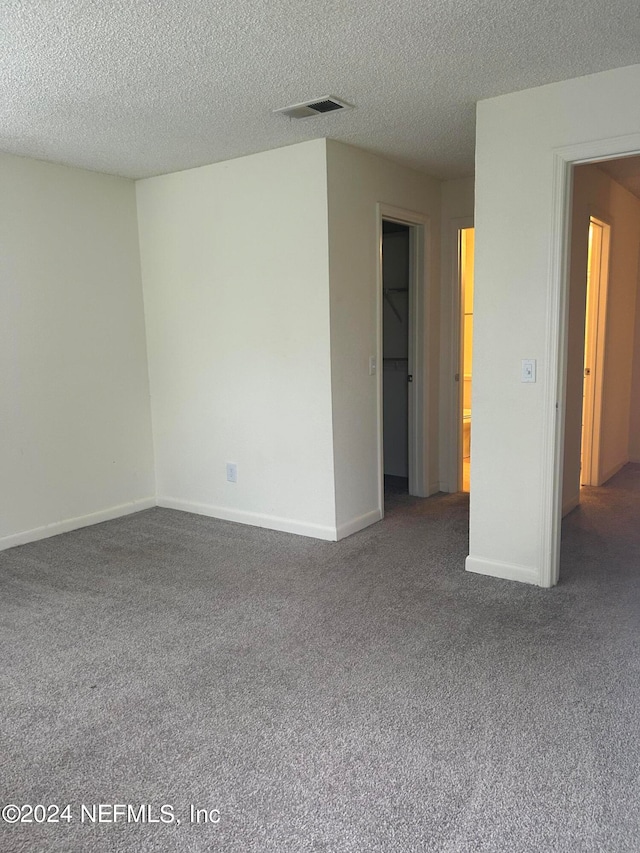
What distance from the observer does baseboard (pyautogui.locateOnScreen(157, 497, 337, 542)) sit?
13.4 feet

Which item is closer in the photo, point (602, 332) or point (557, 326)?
point (557, 326)

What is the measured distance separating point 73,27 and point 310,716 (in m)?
2.56

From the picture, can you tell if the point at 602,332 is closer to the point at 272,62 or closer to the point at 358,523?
the point at 358,523

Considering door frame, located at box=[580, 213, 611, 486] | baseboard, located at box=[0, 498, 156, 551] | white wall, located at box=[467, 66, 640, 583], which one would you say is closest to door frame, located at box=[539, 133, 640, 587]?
white wall, located at box=[467, 66, 640, 583]

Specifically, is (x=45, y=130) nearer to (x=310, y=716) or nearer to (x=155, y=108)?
(x=155, y=108)

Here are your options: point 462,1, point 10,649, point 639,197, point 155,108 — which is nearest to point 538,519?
point 462,1

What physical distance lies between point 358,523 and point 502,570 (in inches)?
43.5

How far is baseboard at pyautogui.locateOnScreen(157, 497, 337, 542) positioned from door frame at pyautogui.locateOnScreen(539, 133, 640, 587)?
1347 millimetres

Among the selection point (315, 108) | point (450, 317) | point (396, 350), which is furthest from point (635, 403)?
point (315, 108)

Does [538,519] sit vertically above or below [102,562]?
above

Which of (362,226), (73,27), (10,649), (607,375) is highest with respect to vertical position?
(73,27)

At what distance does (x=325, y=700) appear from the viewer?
2.32m

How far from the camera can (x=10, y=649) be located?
278cm

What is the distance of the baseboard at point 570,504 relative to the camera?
14.7 feet
